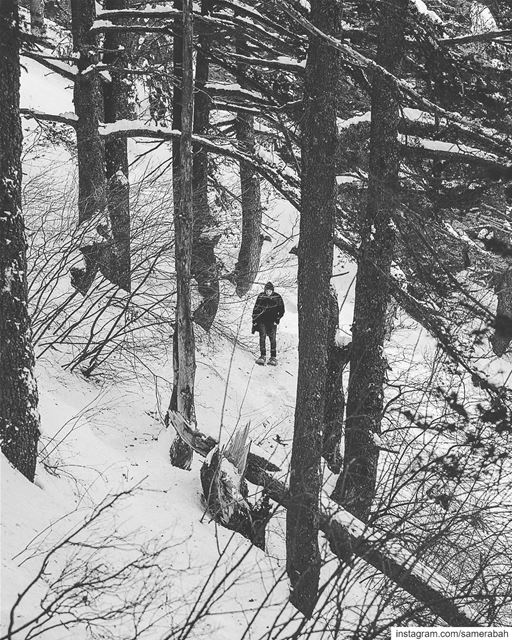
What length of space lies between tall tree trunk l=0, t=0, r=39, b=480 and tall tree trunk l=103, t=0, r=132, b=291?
4.41 metres

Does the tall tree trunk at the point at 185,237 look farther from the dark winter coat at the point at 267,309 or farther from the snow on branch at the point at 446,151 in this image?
the dark winter coat at the point at 267,309

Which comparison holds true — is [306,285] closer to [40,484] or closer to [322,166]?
[322,166]

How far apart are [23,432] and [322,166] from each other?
3416 mm

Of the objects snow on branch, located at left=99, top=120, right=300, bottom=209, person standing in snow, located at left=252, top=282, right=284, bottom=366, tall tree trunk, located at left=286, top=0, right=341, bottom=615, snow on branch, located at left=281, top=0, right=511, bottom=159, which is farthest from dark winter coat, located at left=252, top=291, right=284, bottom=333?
tall tree trunk, located at left=286, top=0, right=341, bottom=615

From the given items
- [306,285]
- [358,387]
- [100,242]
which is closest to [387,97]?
[306,285]

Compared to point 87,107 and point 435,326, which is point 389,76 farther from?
point 87,107

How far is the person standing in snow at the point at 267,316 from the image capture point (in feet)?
44.0

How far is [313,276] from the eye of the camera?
6.09 m

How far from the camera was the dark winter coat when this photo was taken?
44.0ft

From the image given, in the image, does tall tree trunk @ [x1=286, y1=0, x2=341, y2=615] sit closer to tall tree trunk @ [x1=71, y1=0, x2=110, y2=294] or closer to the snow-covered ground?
the snow-covered ground

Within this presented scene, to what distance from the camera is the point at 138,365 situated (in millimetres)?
10656

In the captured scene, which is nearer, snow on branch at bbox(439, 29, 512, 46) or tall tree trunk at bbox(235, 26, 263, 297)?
snow on branch at bbox(439, 29, 512, 46)

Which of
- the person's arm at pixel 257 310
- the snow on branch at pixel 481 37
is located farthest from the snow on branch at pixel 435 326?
the person's arm at pixel 257 310

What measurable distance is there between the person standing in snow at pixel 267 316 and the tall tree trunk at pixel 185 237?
547 centimetres
